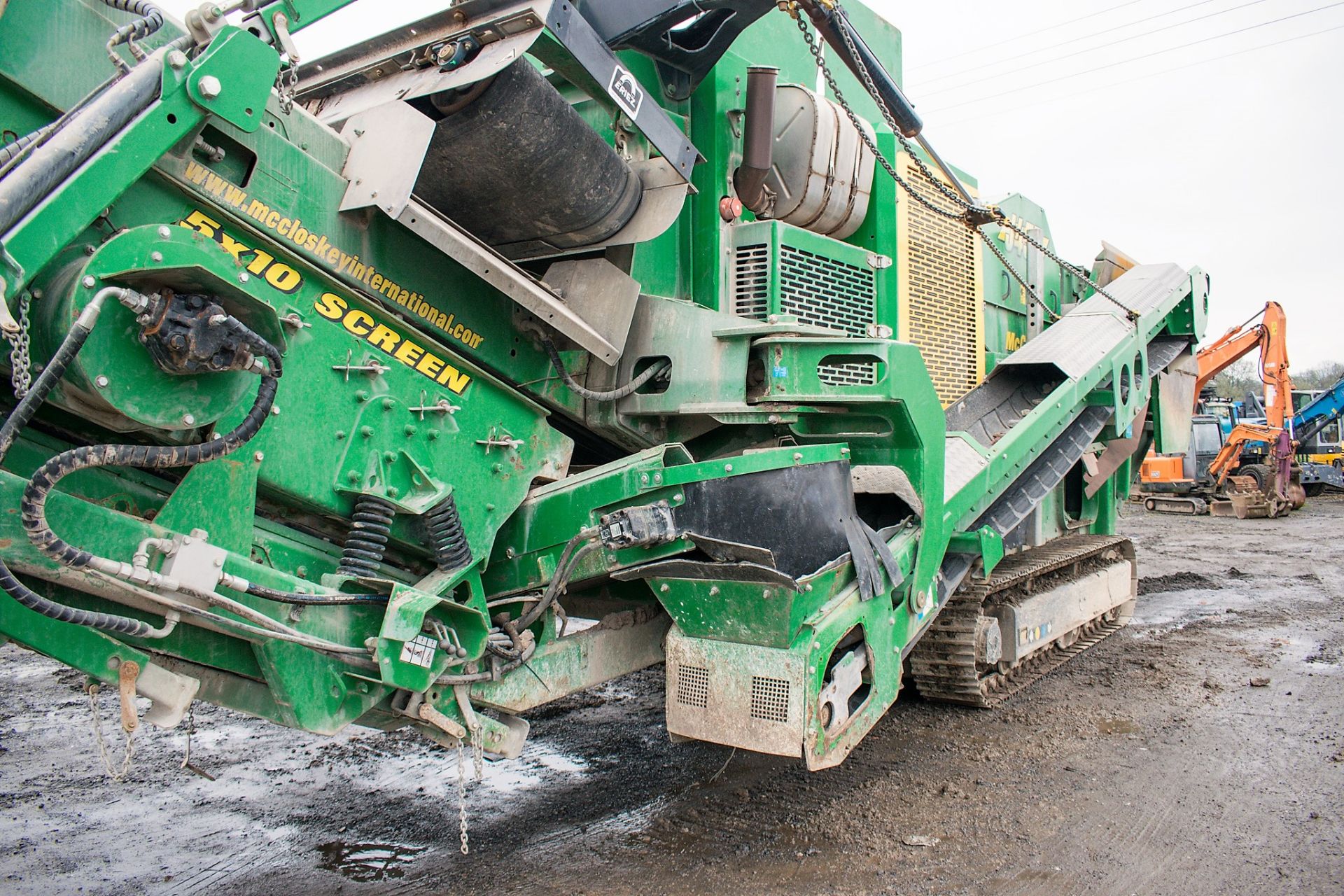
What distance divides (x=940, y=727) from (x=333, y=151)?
A: 4172 millimetres

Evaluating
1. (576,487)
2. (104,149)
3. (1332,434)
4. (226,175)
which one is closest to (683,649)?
(576,487)

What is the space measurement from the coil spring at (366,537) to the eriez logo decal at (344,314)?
0.44 m

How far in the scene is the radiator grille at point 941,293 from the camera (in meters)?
5.33

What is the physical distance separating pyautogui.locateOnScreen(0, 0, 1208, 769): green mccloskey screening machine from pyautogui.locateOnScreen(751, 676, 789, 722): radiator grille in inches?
0.4

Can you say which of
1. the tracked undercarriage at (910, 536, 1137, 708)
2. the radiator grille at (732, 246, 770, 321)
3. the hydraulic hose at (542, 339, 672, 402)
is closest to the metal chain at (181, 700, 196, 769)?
the hydraulic hose at (542, 339, 672, 402)

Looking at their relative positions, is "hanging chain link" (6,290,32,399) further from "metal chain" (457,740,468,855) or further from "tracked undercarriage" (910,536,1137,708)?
"tracked undercarriage" (910,536,1137,708)

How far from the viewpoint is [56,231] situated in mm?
2156

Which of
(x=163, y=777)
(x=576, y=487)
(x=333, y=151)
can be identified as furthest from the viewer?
(x=163, y=777)

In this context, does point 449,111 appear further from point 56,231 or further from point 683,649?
point 683,649

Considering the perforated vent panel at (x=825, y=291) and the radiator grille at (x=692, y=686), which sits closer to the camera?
the radiator grille at (x=692, y=686)

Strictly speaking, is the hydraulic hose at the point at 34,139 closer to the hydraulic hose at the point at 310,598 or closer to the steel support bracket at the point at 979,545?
the hydraulic hose at the point at 310,598

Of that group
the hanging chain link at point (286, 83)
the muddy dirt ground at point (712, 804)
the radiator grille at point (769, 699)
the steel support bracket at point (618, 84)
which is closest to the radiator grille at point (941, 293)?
the muddy dirt ground at point (712, 804)

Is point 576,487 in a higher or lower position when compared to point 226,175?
lower

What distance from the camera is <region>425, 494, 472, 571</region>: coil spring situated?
3012mm
